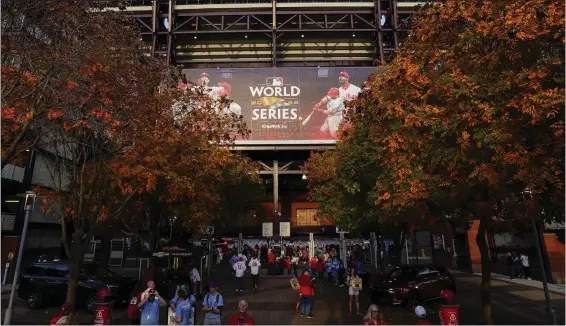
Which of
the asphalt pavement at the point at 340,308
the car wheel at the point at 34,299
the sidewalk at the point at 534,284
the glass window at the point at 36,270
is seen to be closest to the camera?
→ the asphalt pavement at the point at 340,308

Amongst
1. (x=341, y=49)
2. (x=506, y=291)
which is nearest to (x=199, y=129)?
(x=506, y=291)

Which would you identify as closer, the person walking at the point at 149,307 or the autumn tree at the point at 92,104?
the autumn tree at the point at 92,104

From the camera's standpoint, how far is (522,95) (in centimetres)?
901

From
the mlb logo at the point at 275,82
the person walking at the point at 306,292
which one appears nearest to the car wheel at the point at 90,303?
the person walking at the point at 306,292

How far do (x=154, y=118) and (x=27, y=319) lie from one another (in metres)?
8.58

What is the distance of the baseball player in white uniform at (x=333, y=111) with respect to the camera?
134 ft

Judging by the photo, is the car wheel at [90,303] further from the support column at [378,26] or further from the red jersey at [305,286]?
the support column at [378,26]

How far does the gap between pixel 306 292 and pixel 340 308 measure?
2.83m

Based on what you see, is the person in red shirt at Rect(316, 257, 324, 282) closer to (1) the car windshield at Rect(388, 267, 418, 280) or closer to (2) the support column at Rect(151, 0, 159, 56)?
(1) the car windshield at Rect(388, 267, 418, 280)

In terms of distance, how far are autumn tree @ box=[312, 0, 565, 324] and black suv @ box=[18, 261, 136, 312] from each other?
38.3 feet

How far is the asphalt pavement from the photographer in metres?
13.6

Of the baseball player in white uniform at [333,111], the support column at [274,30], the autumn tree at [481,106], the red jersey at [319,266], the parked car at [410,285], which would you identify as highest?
the support column at [274,30]

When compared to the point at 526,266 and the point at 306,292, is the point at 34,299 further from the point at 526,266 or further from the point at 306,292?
the point at 526,266

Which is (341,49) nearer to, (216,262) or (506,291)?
(216,262)
